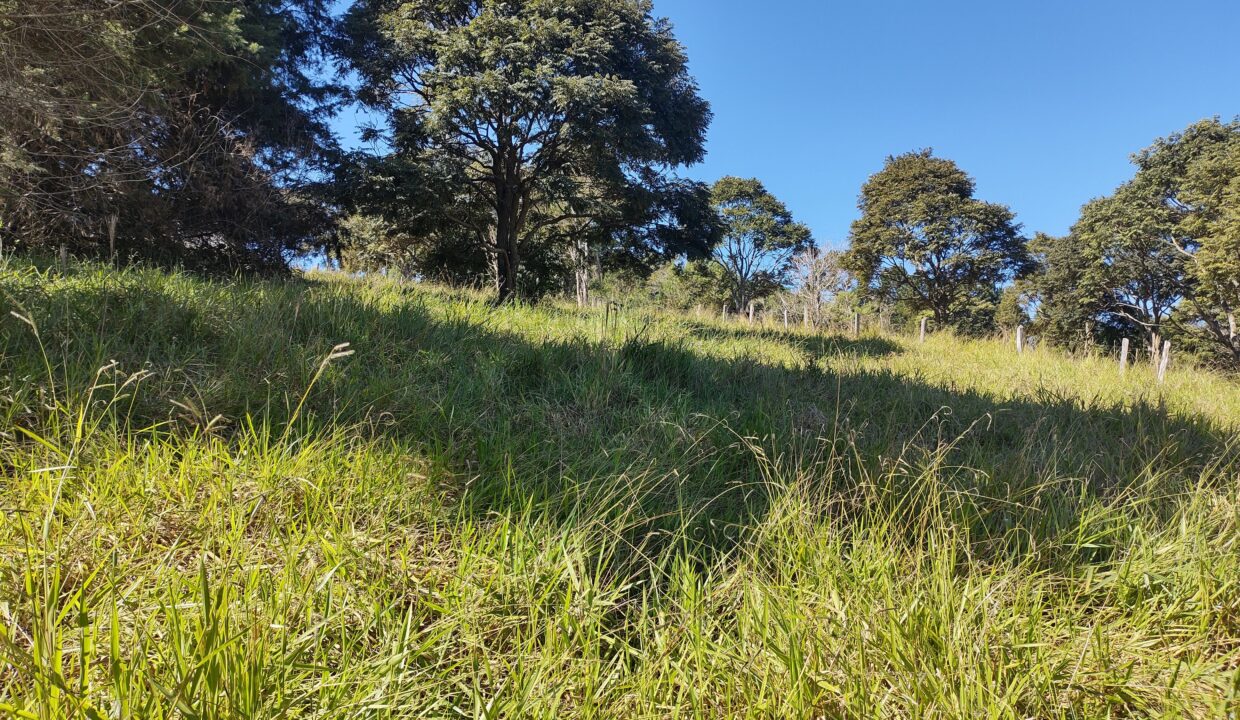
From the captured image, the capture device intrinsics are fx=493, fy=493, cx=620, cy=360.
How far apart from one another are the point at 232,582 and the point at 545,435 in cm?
140

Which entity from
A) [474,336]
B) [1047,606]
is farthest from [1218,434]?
[474,336]

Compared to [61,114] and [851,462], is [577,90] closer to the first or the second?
[61,114]

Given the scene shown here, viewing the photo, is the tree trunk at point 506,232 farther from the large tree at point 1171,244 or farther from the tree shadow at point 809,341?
the large tree at point 1171,244

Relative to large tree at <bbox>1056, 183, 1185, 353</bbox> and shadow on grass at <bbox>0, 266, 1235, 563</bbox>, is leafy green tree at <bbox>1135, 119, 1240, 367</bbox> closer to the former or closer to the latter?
large tree at <bbox>1056, 183, 1185, 353</bbox>

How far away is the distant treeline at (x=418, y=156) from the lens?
4.68m

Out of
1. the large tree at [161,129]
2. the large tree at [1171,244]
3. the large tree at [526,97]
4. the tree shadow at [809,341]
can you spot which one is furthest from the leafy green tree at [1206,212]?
the large tree at [161,129]

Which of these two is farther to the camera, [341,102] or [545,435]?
[341,102]

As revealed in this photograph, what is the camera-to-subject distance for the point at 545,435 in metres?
2.44

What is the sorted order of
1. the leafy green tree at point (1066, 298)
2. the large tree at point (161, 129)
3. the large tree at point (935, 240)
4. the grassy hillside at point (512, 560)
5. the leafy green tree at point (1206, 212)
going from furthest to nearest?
1. the large tree at point (935, 240)
2. the leafy green tree at point (1066, 298)
3. the leafy green tree at point (1206, 212)
4. the large tree at point (161, 129)
5. the grassy hillside at point (512, 560)

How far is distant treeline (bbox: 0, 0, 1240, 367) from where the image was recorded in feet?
15.3

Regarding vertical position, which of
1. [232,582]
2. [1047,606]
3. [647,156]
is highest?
[647,156]

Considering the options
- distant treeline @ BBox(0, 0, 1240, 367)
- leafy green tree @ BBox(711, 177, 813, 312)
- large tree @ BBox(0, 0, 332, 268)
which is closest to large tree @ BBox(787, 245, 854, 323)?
leafy green tree @ BBox(711, 177, 813, 312)

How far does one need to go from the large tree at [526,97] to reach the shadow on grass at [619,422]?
5.36 m

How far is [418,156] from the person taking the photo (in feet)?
34.5
